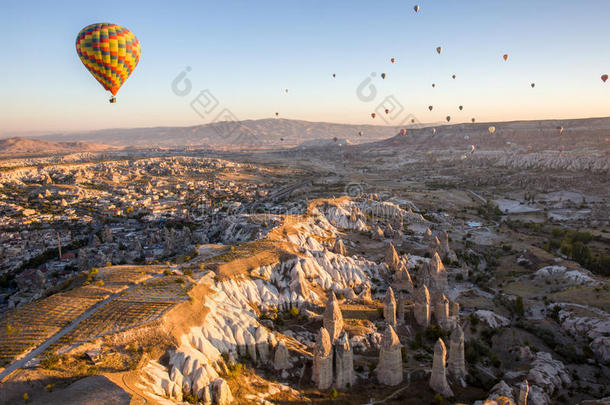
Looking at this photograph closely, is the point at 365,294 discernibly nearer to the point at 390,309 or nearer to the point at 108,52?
the point at 390,309

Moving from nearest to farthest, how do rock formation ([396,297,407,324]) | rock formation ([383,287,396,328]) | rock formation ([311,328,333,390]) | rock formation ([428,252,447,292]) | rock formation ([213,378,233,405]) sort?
rock formation ([213,378,233,405]), rock formation ([311,328,333,390]), rock formation ([383,287,396,328]), rock formation ([396,297,407,324]), rock formation ([428,252,447,292])

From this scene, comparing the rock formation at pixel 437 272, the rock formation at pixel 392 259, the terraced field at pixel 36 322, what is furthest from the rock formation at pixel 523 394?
the terraced field at pixel 36 322

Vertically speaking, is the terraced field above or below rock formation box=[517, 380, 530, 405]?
above

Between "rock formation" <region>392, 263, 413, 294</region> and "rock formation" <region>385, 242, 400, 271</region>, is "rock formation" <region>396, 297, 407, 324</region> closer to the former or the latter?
"rock formation" <region>392, 263, 413, 294</region>

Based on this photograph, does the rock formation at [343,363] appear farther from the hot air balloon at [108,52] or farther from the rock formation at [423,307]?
the hot air balloon at [108,52]

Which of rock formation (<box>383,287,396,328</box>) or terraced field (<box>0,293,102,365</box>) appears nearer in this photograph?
terraced field (<box>0,293,102,365</box>)

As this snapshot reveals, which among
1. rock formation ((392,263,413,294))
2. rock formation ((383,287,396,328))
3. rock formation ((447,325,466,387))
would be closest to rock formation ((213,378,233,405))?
rock formation ((447,325,466,387))
